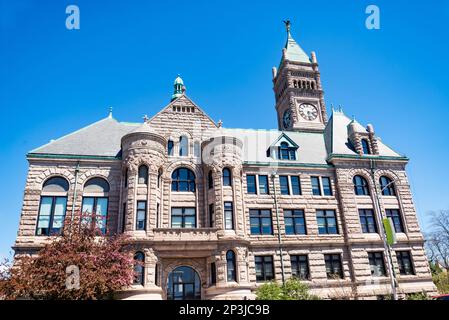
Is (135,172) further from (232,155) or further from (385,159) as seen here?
(385,159)

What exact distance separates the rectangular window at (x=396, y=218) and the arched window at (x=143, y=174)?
2285cm

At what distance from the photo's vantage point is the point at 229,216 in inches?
1078

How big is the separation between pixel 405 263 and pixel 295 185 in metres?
12.1

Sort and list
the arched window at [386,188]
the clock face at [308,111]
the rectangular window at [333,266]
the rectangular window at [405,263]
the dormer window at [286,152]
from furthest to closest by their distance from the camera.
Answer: the clock face at [308,111] < the dormer window at [286,152] < the arched window at [386,188] < the rectangular window at [405,263] < the rectangular window at [333,266]

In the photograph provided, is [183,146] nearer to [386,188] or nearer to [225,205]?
[225,205]

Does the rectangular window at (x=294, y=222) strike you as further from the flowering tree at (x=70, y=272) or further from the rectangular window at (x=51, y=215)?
the rectangular window at (x=51, y=215)

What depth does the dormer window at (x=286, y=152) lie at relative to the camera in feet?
108

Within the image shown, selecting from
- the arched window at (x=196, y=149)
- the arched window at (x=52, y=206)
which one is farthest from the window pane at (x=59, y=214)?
the arched window at (x=196, y=149)

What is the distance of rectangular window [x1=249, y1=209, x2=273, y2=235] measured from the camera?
28828mm

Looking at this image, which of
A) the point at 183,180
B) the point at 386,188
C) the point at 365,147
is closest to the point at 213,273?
the point at 183,180

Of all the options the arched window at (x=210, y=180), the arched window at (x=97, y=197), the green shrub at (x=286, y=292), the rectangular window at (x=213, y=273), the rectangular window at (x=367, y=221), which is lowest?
the green shrub at (x=286, y=292)
